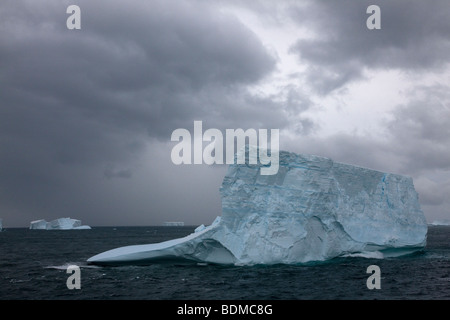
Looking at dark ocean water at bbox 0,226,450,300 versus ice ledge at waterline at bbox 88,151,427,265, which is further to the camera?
ice ledge at waterline at bbox 88,151,427,265

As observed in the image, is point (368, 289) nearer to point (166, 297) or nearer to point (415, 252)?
point (166, 297)

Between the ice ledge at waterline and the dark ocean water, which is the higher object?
the ice ledge at waterline

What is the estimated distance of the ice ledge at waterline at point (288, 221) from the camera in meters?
19.2

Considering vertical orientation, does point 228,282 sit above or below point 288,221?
below

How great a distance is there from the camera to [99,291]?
48.3ft

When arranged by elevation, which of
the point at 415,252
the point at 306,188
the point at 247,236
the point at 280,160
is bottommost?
the point at 415,252

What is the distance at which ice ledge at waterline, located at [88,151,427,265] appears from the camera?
754 inches

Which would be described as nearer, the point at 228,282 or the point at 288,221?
the point at 228,282

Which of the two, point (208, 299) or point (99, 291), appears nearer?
point (208, 299)

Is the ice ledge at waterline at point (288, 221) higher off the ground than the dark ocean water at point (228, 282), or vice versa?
the ice ledge at waterline at point (288, 221)

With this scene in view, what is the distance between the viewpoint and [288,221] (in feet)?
65.0

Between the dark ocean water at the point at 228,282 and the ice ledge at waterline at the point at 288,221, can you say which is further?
the ice ledge at waterline at the point at 288,221
